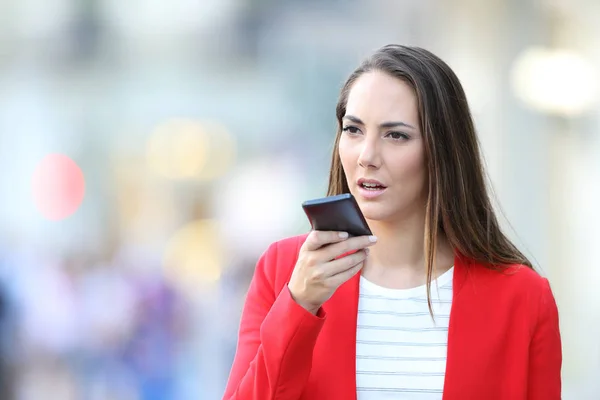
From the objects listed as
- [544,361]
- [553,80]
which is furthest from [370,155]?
[553,80]

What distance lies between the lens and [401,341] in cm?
Answer: 226

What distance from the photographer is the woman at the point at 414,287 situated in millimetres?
2189

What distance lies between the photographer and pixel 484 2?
8438mm

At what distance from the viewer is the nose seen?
86.3 inches

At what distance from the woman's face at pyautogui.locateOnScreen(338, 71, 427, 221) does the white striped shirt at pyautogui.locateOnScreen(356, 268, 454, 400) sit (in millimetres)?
216

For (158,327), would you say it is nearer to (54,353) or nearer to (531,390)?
(54,353)

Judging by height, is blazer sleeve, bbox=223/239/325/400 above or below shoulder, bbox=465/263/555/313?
below

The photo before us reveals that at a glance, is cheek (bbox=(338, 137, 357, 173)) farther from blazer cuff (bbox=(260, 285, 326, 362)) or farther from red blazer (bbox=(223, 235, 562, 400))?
blazer cuff (bbox=(260, 285, 326, 362))

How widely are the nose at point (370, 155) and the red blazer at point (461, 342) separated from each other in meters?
0.30

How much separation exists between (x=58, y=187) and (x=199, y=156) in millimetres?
2366

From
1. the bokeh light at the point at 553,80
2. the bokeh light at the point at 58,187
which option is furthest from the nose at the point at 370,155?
the bokeh light at the point at 58,187

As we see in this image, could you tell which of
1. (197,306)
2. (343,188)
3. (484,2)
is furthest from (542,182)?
(343,188)

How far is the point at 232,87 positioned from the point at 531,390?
8.88 m

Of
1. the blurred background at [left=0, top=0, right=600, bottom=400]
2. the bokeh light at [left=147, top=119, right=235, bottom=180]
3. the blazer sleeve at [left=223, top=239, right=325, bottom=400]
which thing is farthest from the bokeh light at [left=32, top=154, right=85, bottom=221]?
the blazer sleeve at [left=223, top=239, right=325, bottom=400]
